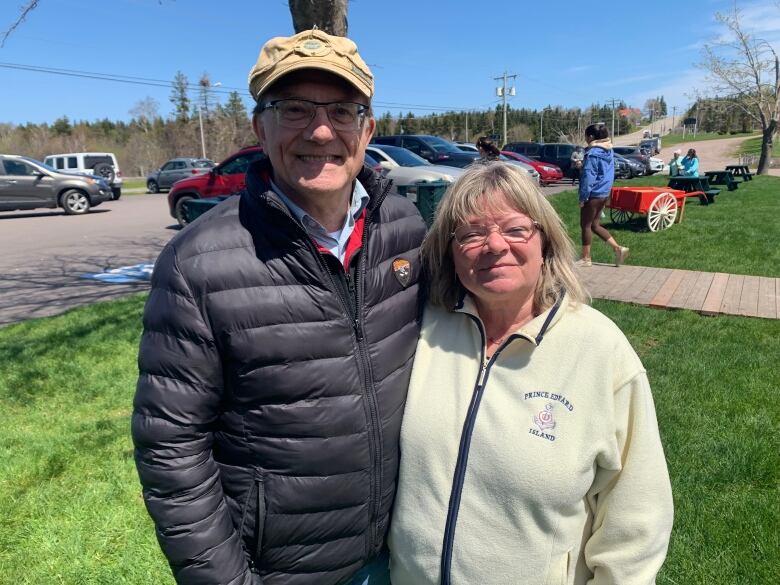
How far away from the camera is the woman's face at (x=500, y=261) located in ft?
5.29

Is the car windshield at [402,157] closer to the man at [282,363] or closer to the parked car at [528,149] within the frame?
the man at [282,363]

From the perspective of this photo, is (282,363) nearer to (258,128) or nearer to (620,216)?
(258,128)

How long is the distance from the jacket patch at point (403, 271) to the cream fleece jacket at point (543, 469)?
1.14 ft

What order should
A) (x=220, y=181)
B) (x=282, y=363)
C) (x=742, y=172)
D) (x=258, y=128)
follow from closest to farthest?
(x=282, y=363) < (x=258, y=128) < (x=220, y=181) < (x=742, y=172)

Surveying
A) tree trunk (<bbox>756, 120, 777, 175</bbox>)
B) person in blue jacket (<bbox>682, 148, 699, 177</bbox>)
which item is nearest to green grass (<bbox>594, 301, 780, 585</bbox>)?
person in blue jacket (<bbox>682, 148, 699, 177</bbox>)

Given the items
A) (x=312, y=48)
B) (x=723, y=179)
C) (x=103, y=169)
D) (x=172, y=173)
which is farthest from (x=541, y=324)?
(x=172, y=173)

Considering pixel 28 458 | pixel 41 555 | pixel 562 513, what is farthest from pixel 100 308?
pixel 562 513

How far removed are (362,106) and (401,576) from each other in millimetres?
1383

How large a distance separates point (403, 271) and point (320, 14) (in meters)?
2.60

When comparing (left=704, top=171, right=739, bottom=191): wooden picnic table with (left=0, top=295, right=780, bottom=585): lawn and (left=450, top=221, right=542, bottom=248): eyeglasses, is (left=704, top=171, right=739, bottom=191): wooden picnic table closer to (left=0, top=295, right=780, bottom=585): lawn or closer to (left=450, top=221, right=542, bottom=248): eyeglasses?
(left=0, top=295, right=780, bottom=585): lawn

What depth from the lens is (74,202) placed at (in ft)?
56.5

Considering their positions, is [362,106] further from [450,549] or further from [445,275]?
[450,549]

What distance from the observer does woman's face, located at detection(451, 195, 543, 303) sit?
161 cm

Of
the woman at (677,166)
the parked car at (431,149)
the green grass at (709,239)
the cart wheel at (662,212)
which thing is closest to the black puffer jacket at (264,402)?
the green grass at (709,239)
